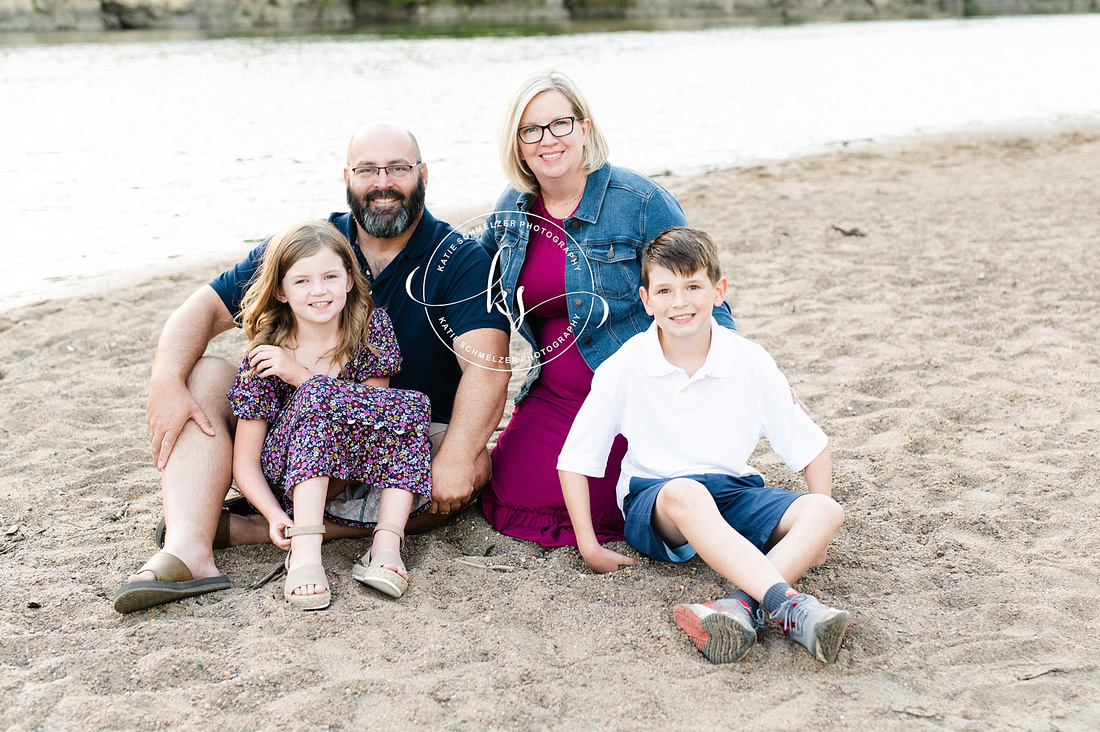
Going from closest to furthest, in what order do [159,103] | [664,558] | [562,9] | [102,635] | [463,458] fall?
1. [102,635]
2. [664,558]
3. [463,458]
4. [159,103]
5. [562,9]

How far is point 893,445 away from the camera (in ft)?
11.3

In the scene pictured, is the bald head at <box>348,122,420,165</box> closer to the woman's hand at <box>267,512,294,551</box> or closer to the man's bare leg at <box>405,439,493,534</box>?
the man's bare leg at <box>405,439,493,534</box>

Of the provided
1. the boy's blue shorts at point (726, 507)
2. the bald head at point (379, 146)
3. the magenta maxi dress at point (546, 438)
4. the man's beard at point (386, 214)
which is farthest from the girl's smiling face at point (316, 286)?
the boy's blue shorts at point (726, 507)

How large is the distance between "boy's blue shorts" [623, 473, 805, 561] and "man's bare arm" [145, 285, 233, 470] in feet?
4.62

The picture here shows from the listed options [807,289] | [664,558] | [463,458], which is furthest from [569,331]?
[807,289]

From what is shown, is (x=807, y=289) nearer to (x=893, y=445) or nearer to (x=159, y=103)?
(x=893, y=445)

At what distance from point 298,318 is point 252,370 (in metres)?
0.22

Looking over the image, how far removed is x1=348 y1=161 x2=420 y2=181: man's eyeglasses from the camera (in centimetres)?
299

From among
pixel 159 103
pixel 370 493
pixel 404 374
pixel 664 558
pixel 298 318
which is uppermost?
pixel 159 103

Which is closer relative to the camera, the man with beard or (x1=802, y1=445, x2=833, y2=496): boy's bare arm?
(x1=802, y1=445, x2=833, y2=496): boy's bare arm

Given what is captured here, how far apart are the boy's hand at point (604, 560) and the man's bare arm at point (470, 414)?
491 millimetres

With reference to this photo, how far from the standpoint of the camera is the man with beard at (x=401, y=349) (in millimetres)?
2766

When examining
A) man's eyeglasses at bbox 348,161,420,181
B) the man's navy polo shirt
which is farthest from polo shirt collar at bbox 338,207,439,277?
man's eyeglasses at bbox 348,161,420,181

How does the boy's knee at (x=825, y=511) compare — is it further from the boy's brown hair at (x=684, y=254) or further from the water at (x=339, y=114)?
the water at (x=339, y=114)
